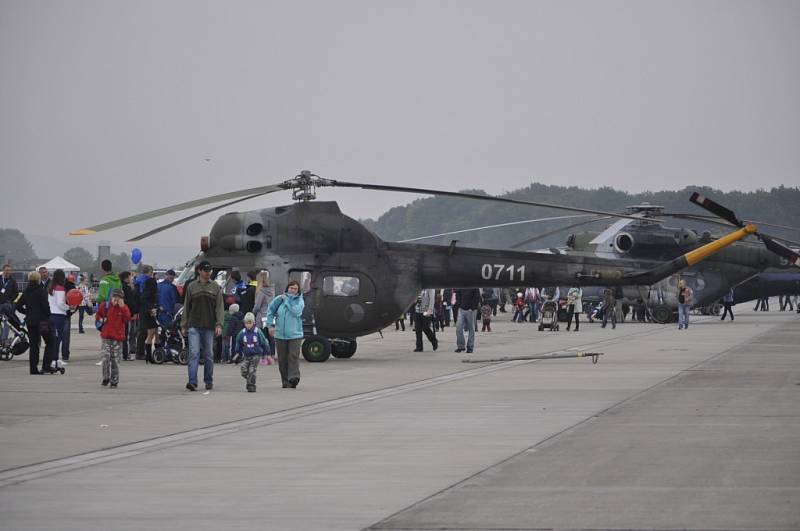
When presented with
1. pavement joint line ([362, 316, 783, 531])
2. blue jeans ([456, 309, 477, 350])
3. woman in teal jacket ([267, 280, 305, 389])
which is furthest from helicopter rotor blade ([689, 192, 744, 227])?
woman in teal jacket ([267, 280, 305, 389])

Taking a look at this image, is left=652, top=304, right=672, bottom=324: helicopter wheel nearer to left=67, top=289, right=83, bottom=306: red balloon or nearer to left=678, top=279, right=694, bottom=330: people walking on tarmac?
left=678, top=279, right=694, bottom=330: people walking on tarmac

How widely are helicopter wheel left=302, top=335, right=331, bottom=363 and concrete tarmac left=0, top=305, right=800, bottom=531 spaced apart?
220cm

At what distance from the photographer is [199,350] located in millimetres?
19016

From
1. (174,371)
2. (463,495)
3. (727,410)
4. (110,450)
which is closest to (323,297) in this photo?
(174,371)

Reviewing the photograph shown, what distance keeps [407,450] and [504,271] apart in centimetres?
1377

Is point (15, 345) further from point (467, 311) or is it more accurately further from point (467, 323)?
point (467, 323)

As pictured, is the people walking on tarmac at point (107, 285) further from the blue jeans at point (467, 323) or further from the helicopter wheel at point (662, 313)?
the helicopter wheel at point (662, 313)

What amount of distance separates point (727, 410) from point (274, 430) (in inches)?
226

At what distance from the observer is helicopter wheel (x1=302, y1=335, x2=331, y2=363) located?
25.2m

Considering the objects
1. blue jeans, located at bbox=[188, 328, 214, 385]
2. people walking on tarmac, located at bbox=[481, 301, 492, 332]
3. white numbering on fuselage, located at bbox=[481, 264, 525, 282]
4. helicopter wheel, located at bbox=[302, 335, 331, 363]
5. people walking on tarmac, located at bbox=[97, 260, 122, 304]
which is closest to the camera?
blue jeans, located at bbox=[188, 328, 214, 385]

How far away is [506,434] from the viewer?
13.5 meters

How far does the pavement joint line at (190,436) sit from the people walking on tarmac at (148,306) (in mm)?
6431

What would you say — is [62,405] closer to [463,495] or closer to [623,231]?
[463,495]

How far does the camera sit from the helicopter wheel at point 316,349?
82.7ft
